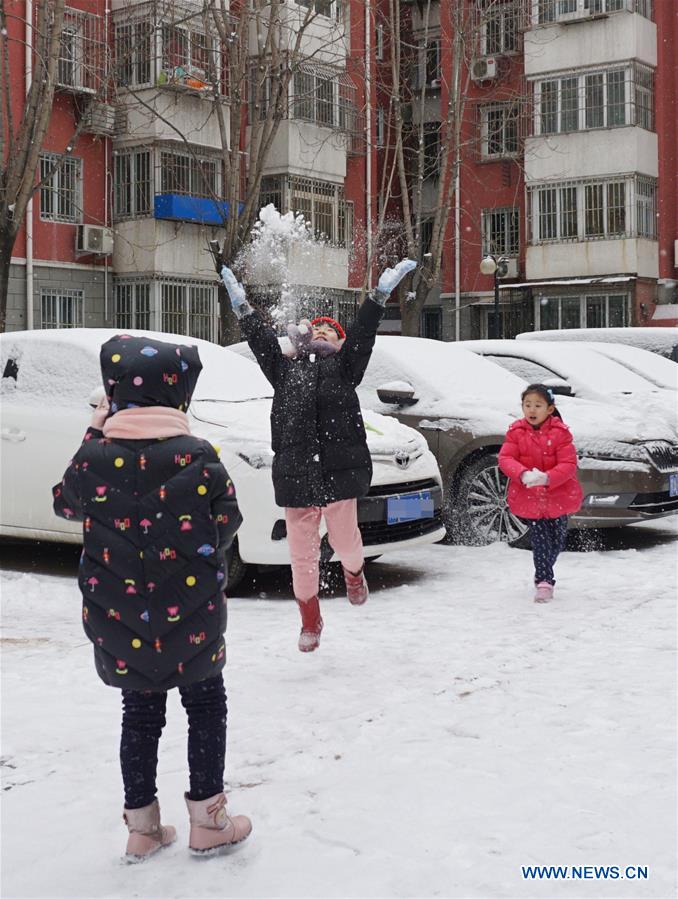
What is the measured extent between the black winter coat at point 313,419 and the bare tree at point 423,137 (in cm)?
1566

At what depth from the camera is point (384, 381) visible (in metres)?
9.50

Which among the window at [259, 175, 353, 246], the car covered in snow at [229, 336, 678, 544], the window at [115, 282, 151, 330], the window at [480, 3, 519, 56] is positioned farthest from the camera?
the window at [480, 3, 519, 56]

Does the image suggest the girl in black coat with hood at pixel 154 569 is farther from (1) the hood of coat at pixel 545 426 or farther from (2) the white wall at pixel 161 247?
(2) the white wall at pixel 161 247

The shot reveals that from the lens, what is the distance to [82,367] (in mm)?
7926

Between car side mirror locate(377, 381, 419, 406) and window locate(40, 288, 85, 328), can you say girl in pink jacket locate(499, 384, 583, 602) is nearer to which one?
car side mirror locate(377, 381, 419, 406)

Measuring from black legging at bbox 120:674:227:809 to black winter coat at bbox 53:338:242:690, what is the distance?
79 mm

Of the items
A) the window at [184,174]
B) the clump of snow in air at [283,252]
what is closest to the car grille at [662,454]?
the clump of snow in air at [283,252]

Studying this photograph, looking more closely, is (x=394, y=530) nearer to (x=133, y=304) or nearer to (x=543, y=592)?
(x=543, y=592)

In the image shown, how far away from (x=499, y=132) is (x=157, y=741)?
32.5 meters

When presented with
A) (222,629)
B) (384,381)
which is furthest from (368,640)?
(384,381)

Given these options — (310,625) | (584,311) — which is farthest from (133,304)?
(310,625)

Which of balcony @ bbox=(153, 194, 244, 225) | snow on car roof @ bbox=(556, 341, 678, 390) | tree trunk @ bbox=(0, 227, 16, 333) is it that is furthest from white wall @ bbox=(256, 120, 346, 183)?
snow on car roof @ bbox=(556, 341, 678, 390)

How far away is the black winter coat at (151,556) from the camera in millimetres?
3186

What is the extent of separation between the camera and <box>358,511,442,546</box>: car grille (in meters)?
7.32
